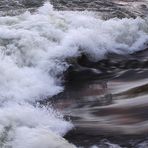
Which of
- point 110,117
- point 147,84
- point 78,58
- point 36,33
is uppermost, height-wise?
point 36,33

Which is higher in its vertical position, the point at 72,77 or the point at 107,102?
the point at 72,77

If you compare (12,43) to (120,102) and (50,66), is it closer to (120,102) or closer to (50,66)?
(50,66)

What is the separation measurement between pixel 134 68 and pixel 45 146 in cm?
426

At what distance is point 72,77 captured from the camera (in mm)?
8258

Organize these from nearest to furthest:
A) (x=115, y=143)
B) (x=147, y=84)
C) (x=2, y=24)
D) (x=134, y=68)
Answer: (x=115, y=143) → (x=147, y=84) → (x=134, y=68) → (x=2, y=24)

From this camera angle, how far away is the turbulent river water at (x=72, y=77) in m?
5.62

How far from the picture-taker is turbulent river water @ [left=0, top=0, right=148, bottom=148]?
562 cm

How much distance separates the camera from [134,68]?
9.02m

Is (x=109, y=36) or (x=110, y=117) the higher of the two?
(x=109, y=36)

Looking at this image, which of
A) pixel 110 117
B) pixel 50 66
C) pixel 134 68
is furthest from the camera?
pixel 134 68

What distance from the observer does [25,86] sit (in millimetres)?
7277

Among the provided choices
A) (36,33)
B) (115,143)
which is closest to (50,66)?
(36,33)

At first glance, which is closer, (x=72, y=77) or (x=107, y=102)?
(x=107, y=102)

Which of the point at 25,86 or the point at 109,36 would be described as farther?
the point at 109,36
